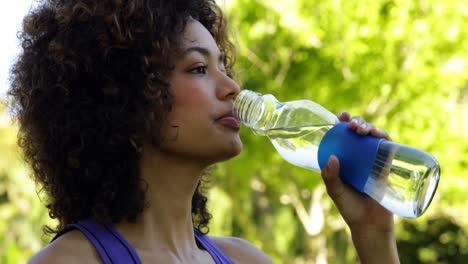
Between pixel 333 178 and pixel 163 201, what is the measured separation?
446 millimetres

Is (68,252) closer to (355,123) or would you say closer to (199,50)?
(199,50)

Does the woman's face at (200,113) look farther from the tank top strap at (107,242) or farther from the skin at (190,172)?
the tank top strap at (107,242)

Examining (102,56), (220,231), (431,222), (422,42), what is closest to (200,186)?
(102,56)

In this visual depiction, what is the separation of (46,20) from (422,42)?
6284 millimetres

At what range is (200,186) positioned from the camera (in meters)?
2.60

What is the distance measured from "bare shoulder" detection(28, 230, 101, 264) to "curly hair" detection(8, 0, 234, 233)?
0.09 metres

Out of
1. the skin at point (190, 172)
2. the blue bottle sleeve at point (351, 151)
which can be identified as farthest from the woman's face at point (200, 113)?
the blue bottle sleeve at point (351, 151)

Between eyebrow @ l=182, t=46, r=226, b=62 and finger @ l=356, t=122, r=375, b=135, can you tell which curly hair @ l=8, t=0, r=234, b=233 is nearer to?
eyebrow @ l=182, t=46, r=226, b=62

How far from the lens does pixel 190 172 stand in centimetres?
214

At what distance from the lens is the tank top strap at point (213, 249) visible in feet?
7.60

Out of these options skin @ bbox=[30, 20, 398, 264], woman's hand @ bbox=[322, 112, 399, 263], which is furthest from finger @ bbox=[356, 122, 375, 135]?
woman's hand @ bbox=[322, 112, 399, 263]

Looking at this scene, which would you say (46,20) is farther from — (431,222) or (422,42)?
(431,222)

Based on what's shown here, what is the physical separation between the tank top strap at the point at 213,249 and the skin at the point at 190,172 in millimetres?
45

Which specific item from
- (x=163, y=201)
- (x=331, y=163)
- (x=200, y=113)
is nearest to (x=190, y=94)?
(x=200, y=113)
